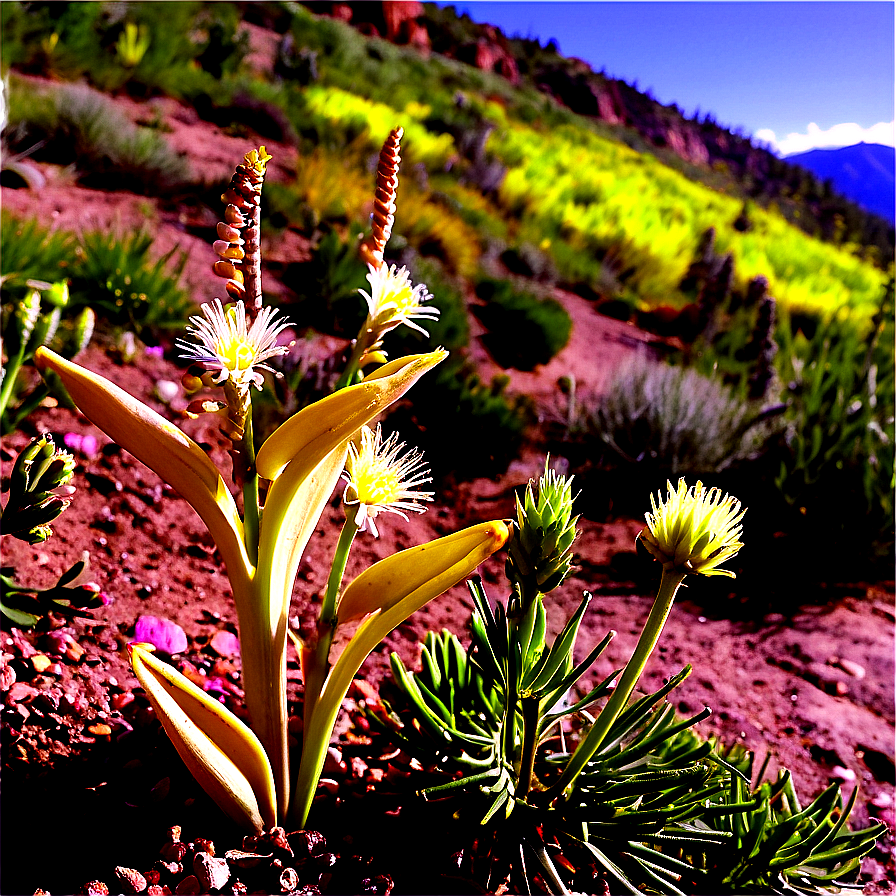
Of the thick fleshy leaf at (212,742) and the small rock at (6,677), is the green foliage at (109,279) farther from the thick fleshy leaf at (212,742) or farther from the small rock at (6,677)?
the thick fleshy leaf at (212,742)

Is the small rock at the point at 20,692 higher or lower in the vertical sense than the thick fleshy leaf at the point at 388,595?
lower

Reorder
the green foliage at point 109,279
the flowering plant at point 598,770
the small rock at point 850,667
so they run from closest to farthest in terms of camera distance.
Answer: the flowering plant at point 598,770 → the small rock at point 850,667 → the green foliage at point 109,279

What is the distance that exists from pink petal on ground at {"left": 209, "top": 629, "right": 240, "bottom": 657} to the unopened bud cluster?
50cm

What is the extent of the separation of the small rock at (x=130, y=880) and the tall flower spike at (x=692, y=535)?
34.3 inches

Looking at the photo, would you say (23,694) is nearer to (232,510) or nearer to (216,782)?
(216,782)

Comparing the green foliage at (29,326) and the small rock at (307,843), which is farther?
the green foliage at (29,326)

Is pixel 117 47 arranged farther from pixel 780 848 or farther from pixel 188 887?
pixel 780 848

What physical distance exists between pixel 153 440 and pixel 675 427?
9.29 ft

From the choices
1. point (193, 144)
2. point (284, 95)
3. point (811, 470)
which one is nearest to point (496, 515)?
point (811, 470)

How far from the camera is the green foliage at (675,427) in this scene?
132 inches

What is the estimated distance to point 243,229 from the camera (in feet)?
3.11

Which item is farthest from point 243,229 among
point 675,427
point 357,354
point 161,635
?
point 675,427

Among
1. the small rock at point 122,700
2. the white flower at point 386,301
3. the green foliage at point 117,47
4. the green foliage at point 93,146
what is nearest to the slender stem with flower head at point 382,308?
the white flower at point 386,301

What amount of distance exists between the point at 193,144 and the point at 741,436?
509 cm
